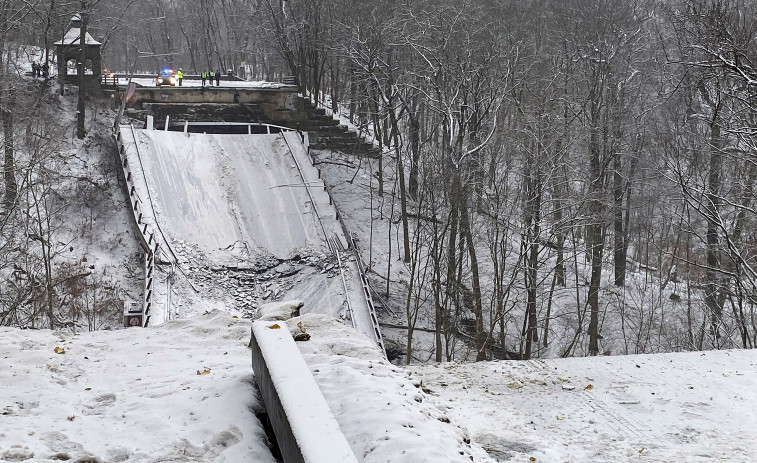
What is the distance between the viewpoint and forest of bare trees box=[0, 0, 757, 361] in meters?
19.5

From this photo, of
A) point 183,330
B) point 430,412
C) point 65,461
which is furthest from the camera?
point 183,330

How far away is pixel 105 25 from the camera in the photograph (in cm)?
5031

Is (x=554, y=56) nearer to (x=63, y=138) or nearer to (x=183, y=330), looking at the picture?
(x=63, y=138)

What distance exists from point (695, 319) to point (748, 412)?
56.7ft

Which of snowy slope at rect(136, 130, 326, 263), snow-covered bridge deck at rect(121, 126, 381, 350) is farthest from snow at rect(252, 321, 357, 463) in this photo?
snowy slope at rect(136, 130, 326, 263)

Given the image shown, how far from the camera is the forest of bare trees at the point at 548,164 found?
1945 centimetres

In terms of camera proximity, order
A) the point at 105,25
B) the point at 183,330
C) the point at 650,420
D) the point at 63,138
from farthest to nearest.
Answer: the point at 105,25 < the point at 63,138 < the point at 183,330 < the point at 650,420

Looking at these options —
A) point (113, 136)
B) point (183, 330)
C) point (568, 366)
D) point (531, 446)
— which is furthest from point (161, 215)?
point (531, 446)

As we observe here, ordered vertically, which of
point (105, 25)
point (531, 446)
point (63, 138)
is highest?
point (105, 25)

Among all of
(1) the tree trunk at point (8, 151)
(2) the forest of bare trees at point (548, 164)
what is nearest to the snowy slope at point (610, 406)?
(2) the forest of bare trees at point (548, 164)

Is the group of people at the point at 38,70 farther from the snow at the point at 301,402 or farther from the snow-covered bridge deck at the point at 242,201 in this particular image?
the snow at the point at 301,402

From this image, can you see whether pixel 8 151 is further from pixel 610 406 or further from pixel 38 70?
pixel 610 406

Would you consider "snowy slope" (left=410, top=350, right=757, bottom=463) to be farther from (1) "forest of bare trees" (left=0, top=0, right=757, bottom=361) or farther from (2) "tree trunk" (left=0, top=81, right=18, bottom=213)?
(2) "tree trunk" (left=0, top=81, right=18, bottom=213)

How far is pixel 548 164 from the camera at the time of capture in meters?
20.6
